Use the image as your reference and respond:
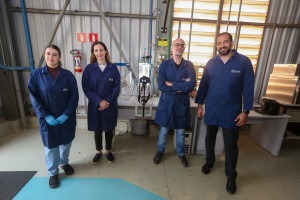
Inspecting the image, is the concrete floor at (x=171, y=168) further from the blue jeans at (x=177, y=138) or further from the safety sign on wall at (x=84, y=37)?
the safety sign on wall at (x=84, y=37)

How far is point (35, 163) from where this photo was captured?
2.17 meters

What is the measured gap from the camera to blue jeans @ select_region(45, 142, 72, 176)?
177 centimetres

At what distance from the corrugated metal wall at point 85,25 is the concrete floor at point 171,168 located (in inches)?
60.6

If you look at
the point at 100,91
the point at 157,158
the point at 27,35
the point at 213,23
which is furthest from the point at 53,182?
the point at 213,23

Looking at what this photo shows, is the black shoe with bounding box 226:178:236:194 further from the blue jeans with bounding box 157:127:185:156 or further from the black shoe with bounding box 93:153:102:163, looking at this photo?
the black shoe with bounding box 93:153:102:163

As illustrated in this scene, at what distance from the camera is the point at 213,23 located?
3.09 metres

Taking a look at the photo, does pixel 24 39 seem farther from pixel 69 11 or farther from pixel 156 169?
pixel 156 169

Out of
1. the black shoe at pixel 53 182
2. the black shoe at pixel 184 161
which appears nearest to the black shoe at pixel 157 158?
the black shoe at pixel 184 161

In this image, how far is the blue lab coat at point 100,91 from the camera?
6.37ft

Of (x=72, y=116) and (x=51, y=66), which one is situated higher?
(x=51, y=66)

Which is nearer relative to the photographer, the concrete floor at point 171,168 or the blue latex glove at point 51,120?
the blue latex glove at point 51,120

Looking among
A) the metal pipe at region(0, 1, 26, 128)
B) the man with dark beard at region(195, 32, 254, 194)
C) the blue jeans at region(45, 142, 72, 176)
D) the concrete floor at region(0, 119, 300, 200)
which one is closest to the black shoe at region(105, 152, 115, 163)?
the concrete floor at region(0, 119, 300, 200)

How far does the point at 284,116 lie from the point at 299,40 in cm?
174

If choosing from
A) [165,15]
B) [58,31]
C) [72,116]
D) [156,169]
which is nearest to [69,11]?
[58,31]
